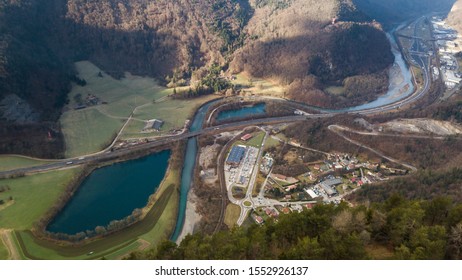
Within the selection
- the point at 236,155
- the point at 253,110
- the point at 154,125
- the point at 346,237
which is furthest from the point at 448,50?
the point at 346,237

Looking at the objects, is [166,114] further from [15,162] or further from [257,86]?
[15,162]

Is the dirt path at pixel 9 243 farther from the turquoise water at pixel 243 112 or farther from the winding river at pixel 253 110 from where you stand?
the turquoise water at pixel 243 112

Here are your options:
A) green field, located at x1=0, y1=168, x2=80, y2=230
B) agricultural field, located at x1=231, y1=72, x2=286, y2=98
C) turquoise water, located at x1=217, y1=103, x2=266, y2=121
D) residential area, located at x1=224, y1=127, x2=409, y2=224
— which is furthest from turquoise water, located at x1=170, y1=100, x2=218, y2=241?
green field, located at x1=0, y1=168, x2=80, y2=230

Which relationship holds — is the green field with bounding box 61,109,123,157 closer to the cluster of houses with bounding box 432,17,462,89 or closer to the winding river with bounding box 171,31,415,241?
the winding river with bounding box 171,31,415,241

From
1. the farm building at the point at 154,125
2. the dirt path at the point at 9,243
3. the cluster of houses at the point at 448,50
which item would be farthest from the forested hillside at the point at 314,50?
the dirt path at the point at 9,243

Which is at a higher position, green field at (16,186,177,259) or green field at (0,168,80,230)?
green field at (0,168,80,230)
